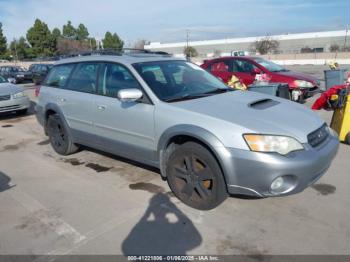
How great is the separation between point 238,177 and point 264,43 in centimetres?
8493

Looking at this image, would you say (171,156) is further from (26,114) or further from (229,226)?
(26,114)

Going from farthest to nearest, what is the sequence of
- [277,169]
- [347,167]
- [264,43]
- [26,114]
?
A: [264,43], [26,114], [347,167], [277,169]

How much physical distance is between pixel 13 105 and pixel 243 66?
702 centimetres

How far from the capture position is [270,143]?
313 centimetres

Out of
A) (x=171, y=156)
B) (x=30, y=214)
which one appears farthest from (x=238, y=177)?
(x=30, y=214)

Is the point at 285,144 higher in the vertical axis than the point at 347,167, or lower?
higher

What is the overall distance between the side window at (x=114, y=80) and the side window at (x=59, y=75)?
1015 mm

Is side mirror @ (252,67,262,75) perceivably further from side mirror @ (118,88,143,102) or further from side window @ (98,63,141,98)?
side mirror @ (118,88,143,102)

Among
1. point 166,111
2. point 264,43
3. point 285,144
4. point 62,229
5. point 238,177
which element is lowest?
point 62,229

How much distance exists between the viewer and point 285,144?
3158 mm

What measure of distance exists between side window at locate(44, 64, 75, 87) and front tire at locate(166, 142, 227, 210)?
8.85 ft

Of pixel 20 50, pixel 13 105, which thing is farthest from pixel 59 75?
pixel 20 50

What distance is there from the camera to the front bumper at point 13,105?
362 inches

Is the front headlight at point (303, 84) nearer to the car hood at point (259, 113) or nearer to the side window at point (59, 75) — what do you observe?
the car hood at point (259, 113)
